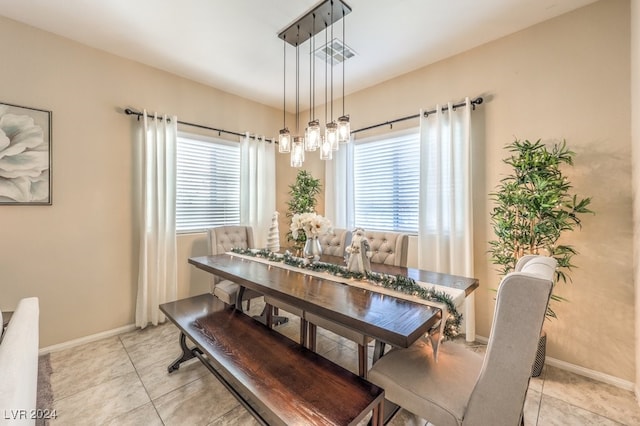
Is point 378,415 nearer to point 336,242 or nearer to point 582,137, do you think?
point 336,242

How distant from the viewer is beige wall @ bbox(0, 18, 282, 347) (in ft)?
7.76

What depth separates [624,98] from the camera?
2045 millimetres

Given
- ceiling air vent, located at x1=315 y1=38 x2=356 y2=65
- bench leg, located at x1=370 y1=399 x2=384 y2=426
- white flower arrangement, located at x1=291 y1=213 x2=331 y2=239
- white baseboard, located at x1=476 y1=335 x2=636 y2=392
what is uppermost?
ceiling air vent, located at x1=315 y1=38 x2=356 y2=65

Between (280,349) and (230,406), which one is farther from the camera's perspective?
(230,406)

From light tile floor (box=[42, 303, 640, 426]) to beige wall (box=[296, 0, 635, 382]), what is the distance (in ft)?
1.24

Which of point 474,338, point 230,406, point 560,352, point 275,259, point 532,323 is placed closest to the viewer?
point 532,323

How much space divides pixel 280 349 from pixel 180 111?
10.1 feet

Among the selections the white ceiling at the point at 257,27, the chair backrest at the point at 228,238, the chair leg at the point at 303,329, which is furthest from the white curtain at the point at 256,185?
the chair leg at the point at 303,329

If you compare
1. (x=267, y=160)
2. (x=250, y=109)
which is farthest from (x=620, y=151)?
(x=250, y=109)

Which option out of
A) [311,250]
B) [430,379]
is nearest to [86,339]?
[311,250]

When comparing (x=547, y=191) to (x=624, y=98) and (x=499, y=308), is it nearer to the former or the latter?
(x=624, y=98)

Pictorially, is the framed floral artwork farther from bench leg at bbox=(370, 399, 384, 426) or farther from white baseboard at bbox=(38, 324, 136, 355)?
bench leg at bbox=(370, 399, 384, 426)

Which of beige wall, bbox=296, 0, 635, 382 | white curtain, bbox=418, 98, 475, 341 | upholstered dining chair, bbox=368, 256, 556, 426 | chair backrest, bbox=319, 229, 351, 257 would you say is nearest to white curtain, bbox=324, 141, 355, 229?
chair backrest, bbox=319, 229, 351, 257

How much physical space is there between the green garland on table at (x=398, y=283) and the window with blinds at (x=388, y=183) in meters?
1.51
